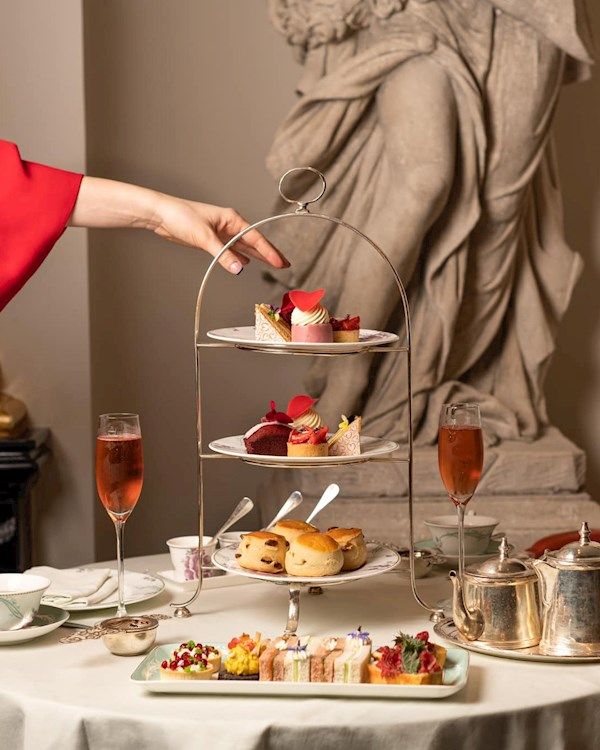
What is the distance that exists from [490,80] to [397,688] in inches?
86.3

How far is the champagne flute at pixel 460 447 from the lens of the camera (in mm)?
1438

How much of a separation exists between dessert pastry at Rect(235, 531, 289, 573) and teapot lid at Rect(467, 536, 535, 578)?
217mm

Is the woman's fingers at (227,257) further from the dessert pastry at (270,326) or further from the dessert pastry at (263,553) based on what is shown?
the dessert pastry at (263,553)

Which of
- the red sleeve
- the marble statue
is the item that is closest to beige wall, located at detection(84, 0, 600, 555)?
the marble statue

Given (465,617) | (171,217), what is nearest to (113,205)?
(171,217)

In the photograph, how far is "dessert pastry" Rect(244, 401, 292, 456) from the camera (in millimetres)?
1485

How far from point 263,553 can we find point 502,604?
0.27 m

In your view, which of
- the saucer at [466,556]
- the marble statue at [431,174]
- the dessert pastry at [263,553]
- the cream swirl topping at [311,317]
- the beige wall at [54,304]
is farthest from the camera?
the beige wall at [54,304]

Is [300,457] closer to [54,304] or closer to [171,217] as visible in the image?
[171,217]

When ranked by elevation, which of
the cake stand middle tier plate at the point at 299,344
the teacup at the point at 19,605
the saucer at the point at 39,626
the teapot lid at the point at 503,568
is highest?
the cake stand middle tier plate at the point at 299,344

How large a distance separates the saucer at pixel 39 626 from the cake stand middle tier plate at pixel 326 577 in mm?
195

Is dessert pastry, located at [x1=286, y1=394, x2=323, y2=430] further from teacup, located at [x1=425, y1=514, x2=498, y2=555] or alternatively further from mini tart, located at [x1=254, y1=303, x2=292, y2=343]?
teacup, located at [x1=425, y1=514, x2=498, y2=555]

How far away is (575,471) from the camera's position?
3.16 meters

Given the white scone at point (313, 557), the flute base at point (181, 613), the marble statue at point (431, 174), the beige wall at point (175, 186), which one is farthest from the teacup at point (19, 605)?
Result: the beige wall at point (175, 186)
